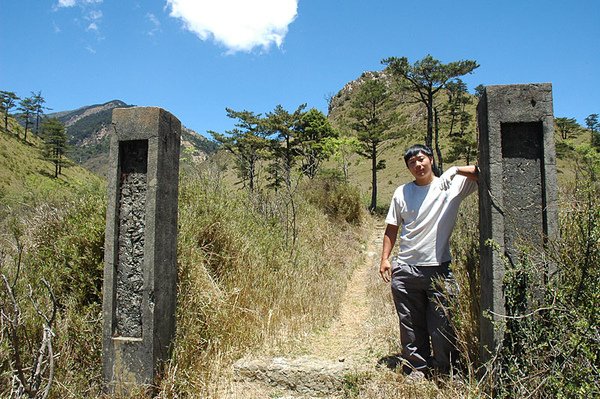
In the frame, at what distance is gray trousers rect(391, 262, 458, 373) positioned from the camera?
304 centimetres

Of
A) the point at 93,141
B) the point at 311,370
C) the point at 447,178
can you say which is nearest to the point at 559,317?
the point at 447,178

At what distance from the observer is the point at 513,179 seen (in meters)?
2.62

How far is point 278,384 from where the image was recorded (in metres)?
3.43

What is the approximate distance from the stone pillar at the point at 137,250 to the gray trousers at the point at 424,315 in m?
1.97

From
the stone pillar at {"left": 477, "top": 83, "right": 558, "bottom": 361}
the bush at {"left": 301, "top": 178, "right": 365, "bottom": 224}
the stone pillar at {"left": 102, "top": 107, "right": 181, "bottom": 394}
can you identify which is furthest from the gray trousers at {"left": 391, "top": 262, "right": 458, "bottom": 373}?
the bush at {"left": 301, "top": 178, "right": 365, "bottom": 224}

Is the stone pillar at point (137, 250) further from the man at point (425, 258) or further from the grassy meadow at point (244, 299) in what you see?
the man at point (425, 258)

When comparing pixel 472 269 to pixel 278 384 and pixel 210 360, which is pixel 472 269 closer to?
pixel 278 384

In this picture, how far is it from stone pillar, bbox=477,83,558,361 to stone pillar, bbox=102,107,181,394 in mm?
Answer: 2419

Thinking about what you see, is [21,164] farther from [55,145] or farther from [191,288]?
[191,288]

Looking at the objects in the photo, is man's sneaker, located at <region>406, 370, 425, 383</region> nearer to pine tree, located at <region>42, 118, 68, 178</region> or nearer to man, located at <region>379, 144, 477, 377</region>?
man, located at <region>379, 144, 477, 377</region>

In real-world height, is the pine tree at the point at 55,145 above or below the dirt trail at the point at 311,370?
above

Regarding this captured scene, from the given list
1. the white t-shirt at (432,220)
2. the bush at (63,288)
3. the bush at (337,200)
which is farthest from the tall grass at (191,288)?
the bush at (337,200)

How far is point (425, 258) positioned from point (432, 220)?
32cm

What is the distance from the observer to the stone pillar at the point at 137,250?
2.87 m
